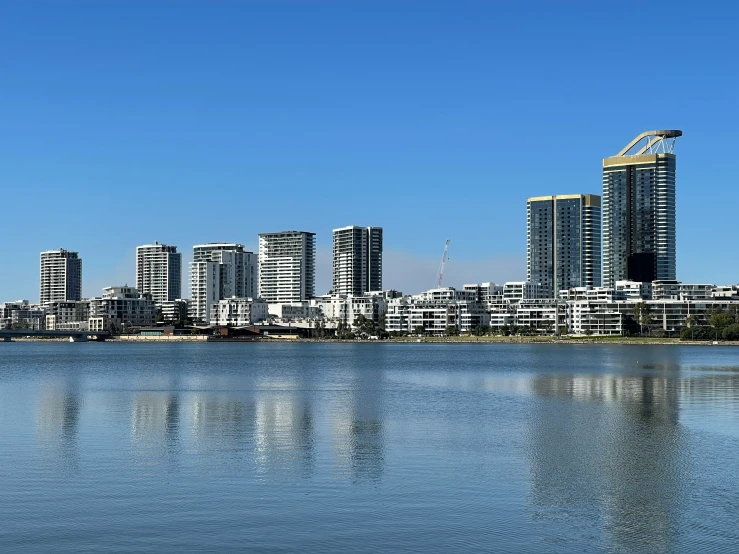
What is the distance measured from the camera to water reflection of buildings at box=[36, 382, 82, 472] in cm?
2894

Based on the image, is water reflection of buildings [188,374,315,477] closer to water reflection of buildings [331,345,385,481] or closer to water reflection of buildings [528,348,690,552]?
water reflection of buildings [331,345,385,481]

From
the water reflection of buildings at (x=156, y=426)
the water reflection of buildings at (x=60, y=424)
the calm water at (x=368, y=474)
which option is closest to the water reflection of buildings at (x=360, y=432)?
the calm water at (x=368, y=474)

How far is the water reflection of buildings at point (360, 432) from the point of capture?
27.1m

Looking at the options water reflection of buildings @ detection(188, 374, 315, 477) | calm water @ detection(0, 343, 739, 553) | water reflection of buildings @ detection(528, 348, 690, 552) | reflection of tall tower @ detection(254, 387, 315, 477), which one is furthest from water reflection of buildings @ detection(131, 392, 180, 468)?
water reflection of buildings @ detection(528, 348, 690, 552)

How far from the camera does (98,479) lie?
25125mm

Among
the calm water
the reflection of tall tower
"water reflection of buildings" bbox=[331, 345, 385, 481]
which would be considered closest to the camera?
the calm water

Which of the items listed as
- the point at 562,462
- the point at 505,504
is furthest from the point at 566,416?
the point at 505,504

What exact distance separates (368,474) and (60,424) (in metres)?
17.0

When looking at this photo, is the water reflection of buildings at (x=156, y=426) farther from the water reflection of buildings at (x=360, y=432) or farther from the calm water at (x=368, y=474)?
the water reflection of buildings at (x=360, y=432)

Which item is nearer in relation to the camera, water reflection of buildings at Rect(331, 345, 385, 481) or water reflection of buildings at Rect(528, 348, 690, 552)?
water reflection of buildings at Rect(528, 348, 690, 552)

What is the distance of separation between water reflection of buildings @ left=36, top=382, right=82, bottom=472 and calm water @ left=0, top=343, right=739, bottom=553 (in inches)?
4.2

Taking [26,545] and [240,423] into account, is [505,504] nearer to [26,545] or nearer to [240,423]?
[26,545]

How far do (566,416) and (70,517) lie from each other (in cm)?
2620

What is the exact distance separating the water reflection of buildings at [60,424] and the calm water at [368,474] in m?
0.11
